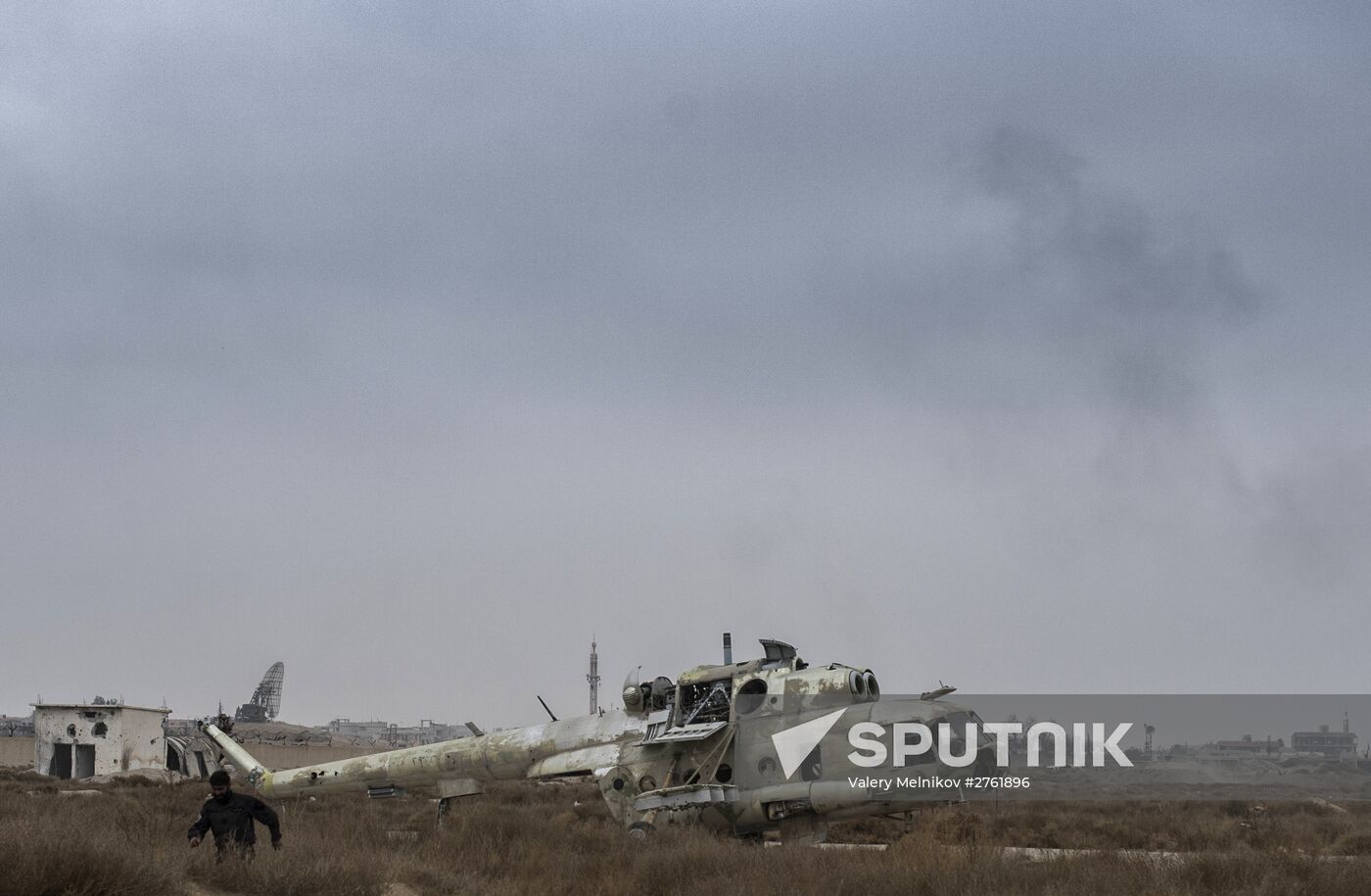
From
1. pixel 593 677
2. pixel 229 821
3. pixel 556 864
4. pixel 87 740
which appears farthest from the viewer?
pixel 593 677

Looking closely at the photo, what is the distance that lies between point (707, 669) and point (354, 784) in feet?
31.4

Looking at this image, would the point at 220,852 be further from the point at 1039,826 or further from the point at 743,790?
the point at 1039,826

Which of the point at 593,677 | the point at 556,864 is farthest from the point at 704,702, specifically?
the point at 593,677

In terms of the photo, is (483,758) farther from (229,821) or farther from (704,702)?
(229,821)

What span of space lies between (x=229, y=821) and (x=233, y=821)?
0.15ft

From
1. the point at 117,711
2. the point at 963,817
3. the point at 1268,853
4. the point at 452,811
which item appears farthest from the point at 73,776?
the point at 1268,853

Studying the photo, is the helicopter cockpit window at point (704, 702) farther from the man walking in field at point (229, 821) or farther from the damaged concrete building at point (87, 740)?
the damaged concrete building at point (87, 740)

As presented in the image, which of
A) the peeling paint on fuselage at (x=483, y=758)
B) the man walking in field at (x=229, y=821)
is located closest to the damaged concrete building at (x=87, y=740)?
the peeling paint on fuselage at (x=483, y=758)

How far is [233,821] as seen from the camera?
1338 centimetres

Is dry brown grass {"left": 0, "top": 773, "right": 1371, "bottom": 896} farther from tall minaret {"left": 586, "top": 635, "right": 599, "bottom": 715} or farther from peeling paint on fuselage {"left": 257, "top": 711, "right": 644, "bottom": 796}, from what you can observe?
tall minaret {"left": 586, "top": 635, "right": 599, "bottom": 715}

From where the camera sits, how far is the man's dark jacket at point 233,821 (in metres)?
13.2

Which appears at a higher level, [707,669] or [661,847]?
[707,669]

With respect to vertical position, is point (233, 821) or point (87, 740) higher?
point (233, 821)

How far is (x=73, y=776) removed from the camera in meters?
52.0
